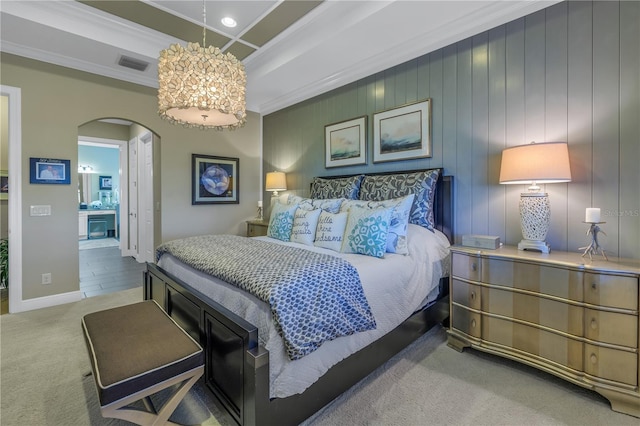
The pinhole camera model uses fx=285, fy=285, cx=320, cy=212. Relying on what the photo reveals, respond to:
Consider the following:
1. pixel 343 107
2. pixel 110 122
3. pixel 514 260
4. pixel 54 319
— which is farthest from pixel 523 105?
pixel 110 122

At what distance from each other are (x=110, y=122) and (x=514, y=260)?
7283 mm

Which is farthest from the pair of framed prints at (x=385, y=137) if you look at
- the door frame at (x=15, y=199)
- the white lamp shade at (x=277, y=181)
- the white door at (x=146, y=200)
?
the door frame at (x=15, y=199)

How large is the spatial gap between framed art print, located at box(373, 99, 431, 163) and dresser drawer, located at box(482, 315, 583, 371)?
1693 mm

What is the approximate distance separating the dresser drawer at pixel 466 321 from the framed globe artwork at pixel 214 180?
3758mm

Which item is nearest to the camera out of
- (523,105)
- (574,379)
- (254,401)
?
(254,401)

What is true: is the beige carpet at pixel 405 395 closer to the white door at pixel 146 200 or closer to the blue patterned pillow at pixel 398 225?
the blue patterned pillow at pixel 398 225

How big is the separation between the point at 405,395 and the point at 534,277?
1.15 m

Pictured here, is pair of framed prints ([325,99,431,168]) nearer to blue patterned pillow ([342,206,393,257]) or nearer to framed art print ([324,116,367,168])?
framed art print ([324,116,367,168])

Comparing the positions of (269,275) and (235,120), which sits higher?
(235,120)

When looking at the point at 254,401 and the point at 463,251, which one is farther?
the point at 463,251

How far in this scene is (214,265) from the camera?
1886mm

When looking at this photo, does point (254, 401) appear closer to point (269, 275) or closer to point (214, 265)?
point (269, 275)

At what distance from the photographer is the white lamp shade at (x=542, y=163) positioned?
6.49 ft

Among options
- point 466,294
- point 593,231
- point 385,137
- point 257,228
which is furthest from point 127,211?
point 593,231
